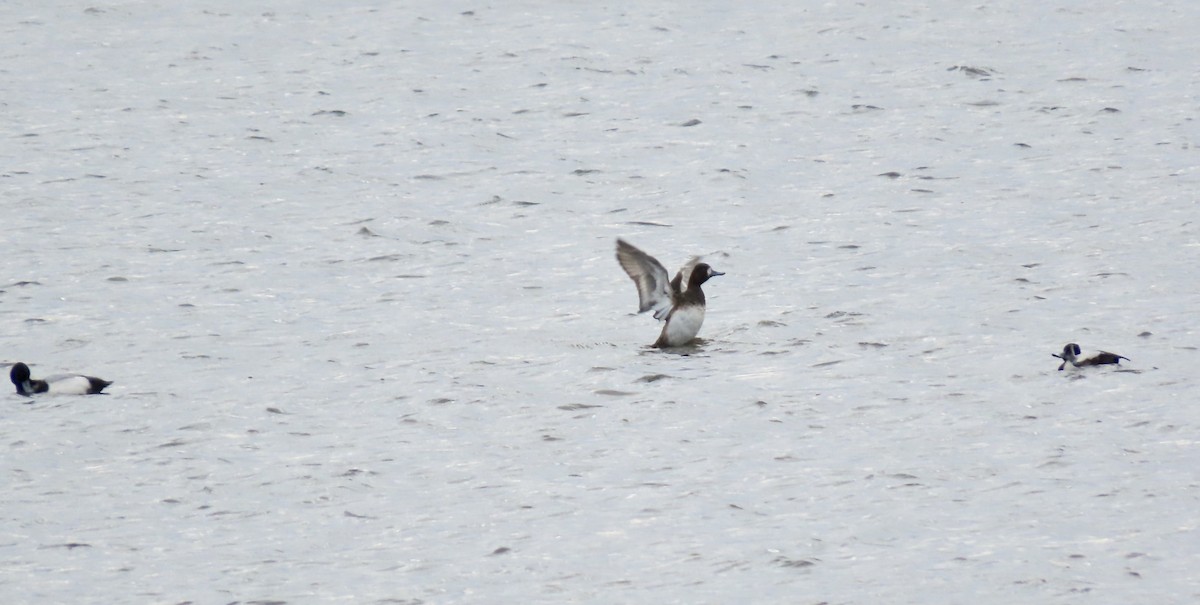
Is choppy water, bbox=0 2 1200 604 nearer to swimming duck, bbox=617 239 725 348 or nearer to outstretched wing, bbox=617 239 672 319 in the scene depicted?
swimming duck, bbox=617 239 725 348

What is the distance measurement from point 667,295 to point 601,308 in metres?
1.70

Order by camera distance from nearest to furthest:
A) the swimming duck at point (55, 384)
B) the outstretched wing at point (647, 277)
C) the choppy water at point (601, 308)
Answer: the choppy water at point (601, 308) < the swimming duck at point (55, 384) < the outstretched wing at point (647, 277)

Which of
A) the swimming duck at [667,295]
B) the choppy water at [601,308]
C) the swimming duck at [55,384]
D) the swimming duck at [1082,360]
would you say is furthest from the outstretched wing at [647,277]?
the swimming duck at [55,384]

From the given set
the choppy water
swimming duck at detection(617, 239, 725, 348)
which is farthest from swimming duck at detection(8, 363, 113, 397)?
swimming duck at detection(617, 239, 725, 348)

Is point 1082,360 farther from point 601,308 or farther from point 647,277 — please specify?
point 601,308

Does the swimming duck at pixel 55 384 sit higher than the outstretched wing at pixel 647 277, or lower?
lower

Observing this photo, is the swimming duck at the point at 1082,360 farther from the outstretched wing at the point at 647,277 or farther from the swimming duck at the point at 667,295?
the outstretched wing at the point at 647,277

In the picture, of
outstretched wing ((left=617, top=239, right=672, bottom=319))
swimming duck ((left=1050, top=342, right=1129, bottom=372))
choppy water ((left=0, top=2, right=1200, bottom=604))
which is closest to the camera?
choppy water ((left=0, top=2, right=1200, bottom=604))

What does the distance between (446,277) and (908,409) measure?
289 inches

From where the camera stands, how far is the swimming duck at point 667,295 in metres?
17.6

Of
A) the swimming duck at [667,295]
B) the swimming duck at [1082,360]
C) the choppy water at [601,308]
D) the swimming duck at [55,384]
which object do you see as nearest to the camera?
the choppy water at [601,308]

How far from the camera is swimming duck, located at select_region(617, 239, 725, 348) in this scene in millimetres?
17578

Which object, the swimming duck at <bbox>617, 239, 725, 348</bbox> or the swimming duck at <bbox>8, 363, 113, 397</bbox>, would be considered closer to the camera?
the swimming duck at <bbox>8, 363, 113, 397</bbox>

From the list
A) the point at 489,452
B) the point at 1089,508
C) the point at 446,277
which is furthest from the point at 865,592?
the point at 446,277
